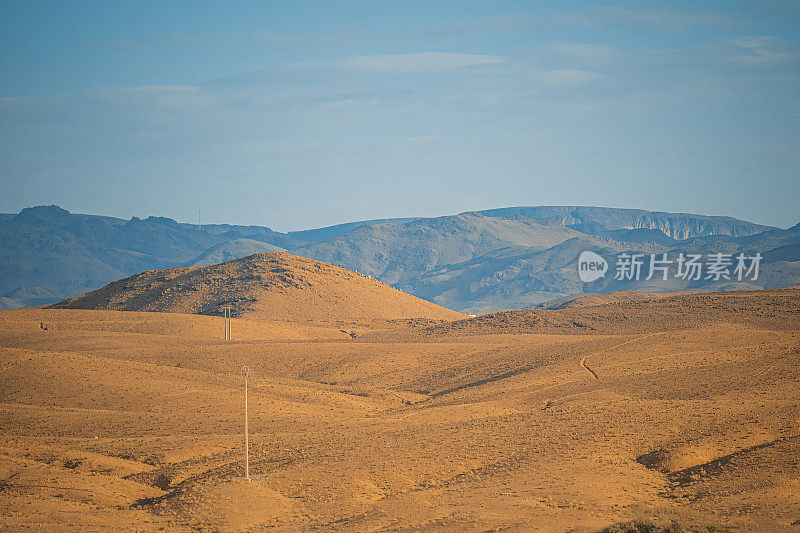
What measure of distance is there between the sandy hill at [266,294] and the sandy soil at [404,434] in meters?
28.6

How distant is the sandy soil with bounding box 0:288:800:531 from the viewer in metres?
20.8

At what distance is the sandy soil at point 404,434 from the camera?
821 inches

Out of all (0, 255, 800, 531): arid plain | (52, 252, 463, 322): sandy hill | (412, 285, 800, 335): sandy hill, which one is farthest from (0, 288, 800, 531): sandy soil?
(52, 252, 463, 322): sandy hill

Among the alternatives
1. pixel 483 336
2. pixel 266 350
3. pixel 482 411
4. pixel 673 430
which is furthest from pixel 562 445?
pixel 483 336

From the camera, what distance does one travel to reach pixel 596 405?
32531mm

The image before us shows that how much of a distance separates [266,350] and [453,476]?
29398mm

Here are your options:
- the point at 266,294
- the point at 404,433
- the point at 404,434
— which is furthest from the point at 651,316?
the point at 266,294

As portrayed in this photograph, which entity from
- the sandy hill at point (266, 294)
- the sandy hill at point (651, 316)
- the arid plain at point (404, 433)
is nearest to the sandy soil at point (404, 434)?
the arid plain at point (404, 433)

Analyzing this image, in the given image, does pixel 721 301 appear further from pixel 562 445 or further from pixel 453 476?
pixel 453 476

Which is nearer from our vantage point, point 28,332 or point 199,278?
point 28,332

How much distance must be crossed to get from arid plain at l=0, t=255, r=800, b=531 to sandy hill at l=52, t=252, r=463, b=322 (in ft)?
84.2

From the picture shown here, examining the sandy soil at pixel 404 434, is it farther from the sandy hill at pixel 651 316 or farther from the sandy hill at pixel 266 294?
the sandy hill at pixel 266 294

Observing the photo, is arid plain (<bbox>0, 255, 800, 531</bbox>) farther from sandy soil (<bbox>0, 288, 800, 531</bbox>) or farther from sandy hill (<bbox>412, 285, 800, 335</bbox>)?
sandy hill (<bbox>412, 285, 800, 335</bbox>)

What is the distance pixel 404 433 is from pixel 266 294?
58424 millimetres
